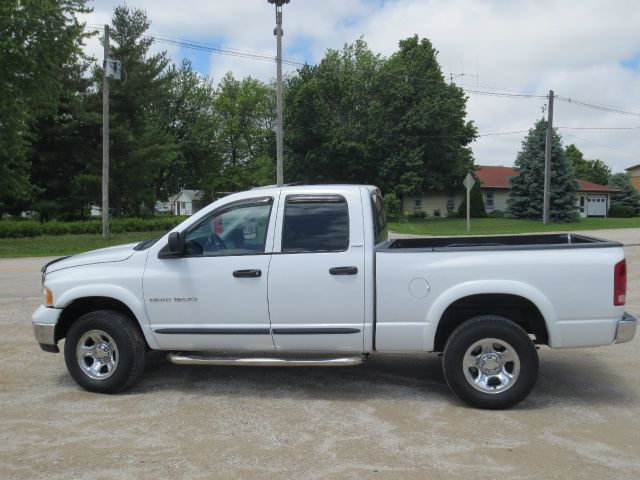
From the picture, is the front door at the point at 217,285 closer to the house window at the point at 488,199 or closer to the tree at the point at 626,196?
the house window at the point at 488,199

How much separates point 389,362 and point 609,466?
289cm

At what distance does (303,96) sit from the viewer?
45.6 meters

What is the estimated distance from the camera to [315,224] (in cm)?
531

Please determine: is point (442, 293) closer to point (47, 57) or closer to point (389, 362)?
point (389, 362)

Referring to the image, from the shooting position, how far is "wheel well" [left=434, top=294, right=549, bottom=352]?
5.11m

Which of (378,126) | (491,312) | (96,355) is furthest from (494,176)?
(96,355)

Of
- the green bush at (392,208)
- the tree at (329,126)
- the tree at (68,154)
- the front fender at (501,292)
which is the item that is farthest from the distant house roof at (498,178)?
the front fender at (501,292)

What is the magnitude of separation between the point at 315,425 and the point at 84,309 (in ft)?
8.41

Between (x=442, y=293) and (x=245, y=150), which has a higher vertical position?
(x=245, y=150)

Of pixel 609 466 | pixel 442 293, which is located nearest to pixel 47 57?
pixel 442 293

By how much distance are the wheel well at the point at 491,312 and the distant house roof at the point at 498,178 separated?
5388 centimetres

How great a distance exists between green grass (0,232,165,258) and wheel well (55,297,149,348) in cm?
1908

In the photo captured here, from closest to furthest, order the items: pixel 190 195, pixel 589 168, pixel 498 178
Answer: pixel 498 178 < pixel 190 195 < pixel 589 168

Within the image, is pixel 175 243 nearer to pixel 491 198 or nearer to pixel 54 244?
pixel 54 244
